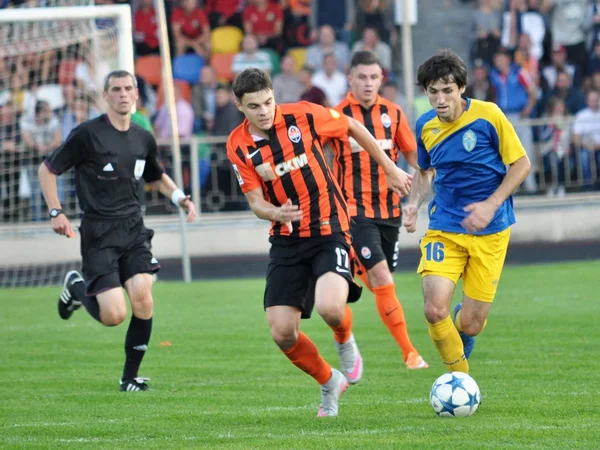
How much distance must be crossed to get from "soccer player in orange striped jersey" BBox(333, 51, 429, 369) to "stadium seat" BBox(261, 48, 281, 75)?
9.63m

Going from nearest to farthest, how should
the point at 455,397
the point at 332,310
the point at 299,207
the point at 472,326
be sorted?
the point at 455,397, the point at 332,310, the point at 299,207, the point at 472,326

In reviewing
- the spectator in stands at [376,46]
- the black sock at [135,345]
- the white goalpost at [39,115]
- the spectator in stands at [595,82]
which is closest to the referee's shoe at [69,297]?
the black sock at [135,345]

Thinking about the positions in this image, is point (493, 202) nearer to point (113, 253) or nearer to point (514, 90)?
point (113, 253)

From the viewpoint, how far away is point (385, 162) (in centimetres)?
733

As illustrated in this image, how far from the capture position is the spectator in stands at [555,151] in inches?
734

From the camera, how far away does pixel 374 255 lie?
379 inches

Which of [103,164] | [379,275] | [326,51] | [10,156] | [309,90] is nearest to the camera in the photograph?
[103,164]

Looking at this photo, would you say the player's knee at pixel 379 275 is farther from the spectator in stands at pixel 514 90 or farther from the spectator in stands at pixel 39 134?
the spectator in stands at pixel 514 90

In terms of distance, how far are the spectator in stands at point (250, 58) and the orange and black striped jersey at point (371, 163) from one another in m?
9.36

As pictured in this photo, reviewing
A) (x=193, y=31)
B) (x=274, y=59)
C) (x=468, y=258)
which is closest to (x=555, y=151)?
(x=274, y=59)

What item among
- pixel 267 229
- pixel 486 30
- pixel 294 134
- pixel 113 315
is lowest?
pixel 267 229

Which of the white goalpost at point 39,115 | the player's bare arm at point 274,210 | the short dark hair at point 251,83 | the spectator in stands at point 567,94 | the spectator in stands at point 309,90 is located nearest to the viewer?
the player's bare arm at point 274,210

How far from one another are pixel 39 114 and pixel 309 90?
13.2 ft

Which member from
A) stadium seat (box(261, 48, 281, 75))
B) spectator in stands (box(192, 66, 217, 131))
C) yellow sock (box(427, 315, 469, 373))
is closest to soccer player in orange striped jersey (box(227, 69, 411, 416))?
yellow sock (box(427, 315, 469, 373))
